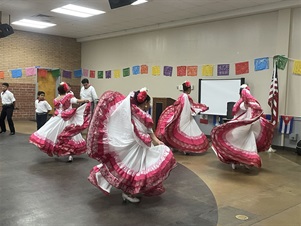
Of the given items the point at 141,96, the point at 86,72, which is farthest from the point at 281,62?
the point at 86,72

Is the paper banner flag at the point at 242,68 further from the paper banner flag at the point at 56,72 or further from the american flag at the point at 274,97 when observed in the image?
the paper banner flag at the point at 56,72

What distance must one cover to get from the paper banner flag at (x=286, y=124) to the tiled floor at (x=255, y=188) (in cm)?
73

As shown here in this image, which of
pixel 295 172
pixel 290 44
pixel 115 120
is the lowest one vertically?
pixel 295 172

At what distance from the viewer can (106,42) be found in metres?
12.1

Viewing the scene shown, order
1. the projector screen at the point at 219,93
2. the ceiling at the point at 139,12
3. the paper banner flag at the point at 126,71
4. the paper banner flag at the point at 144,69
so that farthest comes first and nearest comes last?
the paper banner flag at the point at 126,71, the paper banner flag at the point at 144,69, the projector screen at the point at 219,93, the ceiling at the point at 139,12

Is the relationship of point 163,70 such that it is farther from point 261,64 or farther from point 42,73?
point 42,73

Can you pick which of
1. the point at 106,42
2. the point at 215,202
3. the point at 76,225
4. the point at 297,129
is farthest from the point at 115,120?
the point at 106,42

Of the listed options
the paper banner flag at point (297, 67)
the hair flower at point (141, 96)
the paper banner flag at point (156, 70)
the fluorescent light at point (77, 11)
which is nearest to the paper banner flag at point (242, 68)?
the paper banner flag at point (297, 67)

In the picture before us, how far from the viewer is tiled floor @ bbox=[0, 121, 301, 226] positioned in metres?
3.38

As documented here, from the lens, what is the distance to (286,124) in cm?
734

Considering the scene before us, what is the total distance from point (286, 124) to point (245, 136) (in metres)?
2.47

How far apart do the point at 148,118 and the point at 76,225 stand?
1285mm

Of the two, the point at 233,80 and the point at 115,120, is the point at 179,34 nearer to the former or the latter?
the point at 233,80

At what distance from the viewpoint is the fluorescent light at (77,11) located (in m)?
8.38
